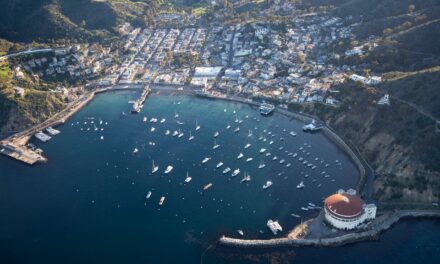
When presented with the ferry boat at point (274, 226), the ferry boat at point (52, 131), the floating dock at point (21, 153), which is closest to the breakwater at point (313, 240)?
the ferry boat at point (274, 226)

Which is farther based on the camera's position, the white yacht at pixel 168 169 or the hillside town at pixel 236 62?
the hillside town at pixel 236 62

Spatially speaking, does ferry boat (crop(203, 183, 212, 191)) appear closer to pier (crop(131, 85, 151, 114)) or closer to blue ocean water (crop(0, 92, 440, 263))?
blue ocean water (crop(0, 92, 440, 263))

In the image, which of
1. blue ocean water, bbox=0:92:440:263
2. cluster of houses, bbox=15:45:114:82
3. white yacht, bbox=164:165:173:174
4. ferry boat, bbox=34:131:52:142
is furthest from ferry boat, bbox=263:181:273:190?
cluster of houses, bbox=15:45:114:82

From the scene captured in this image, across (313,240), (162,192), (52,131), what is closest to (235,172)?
(162,192)

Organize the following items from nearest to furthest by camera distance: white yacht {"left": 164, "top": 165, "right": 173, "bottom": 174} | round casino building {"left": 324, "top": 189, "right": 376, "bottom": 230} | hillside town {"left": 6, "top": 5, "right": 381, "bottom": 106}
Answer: round casino building {"left": 324, "top": 189, "right": 376, "bottom": 230}, white yacht {"left": 164, "top": 165, "right": 173, "bottom": 174}, hillside town {"left": 6, "top": 5, "right": 381, "bottom": 106}

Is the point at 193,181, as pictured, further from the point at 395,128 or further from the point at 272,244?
the point at 395,128

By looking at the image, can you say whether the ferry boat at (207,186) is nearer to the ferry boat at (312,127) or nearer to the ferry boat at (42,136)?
the ferry boat at (312,127)
